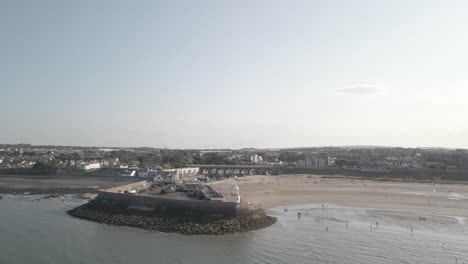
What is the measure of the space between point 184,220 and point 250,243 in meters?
5.27

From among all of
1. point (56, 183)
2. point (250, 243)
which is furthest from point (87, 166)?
point (250, 243)

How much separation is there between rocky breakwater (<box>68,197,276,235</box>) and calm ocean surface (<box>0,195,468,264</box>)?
79 cm

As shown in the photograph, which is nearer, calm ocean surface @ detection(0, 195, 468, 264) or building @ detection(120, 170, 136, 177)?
calm ocean surface @ detection(0, 195, 468, 264)

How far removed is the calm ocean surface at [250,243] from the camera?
60.8 feet

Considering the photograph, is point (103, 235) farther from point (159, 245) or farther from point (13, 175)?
point (13, 175)

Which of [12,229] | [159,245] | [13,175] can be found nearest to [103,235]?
[159,245]

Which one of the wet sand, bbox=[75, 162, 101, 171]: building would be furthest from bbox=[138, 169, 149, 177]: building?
bbox=[75, 162, 101, 171]: building

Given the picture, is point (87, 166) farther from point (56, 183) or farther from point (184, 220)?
point (184, 220)

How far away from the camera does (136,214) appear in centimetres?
2689

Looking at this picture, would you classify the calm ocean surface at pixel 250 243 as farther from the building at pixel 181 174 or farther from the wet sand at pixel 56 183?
the building at pixel 181 174

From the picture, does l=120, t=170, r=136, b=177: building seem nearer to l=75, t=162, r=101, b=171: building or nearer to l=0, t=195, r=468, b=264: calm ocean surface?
l=75, t=162, r=101, b=171: building

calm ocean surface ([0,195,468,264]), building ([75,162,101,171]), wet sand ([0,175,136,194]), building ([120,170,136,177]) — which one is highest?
building ([75,162,101,171])

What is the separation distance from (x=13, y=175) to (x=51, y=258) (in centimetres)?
4740

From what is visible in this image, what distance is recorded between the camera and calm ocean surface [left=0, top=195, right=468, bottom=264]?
1855 cm
